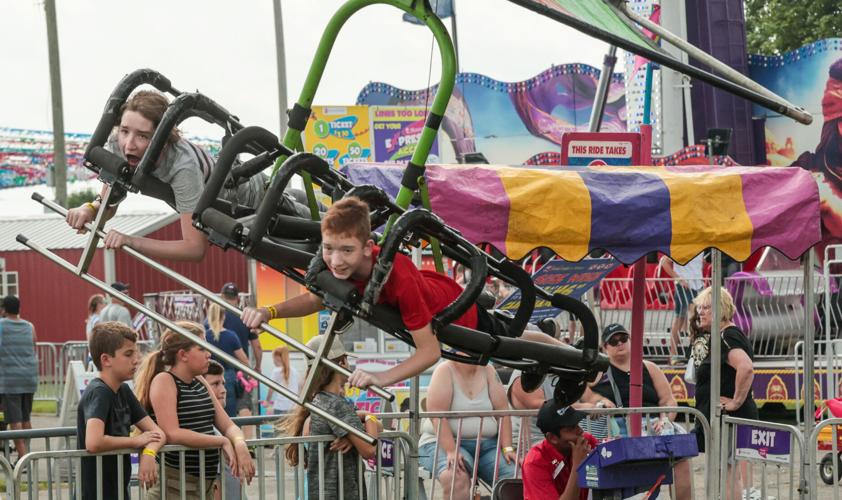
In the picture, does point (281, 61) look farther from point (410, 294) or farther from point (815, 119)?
point (410, 294)

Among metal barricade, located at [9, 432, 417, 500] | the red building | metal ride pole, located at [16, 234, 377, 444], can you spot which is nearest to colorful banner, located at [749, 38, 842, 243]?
the red building

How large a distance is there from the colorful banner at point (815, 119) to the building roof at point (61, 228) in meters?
13.0

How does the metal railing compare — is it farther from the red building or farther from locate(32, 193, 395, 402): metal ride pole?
the red building

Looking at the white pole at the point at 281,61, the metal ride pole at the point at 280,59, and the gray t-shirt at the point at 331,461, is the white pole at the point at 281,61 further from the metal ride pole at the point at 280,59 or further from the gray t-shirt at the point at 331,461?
the gray t-shirt at the point at 331,461

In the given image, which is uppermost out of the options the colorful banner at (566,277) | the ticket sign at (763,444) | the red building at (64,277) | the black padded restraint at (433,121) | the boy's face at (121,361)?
the black padded restraint at (433,121)

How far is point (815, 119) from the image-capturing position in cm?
2334

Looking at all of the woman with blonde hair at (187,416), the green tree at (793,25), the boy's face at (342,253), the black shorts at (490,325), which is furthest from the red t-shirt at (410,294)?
the green tree at (793,25)

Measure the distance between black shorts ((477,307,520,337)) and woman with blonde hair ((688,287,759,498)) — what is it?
11.7 feet

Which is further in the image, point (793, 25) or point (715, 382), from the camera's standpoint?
point (793, 25)

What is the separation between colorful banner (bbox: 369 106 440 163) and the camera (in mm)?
24578

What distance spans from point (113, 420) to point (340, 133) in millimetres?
16930

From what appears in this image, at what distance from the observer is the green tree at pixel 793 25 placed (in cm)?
3862

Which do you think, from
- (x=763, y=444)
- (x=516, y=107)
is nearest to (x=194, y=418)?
(x=763, y=444)

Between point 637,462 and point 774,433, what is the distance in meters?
1.97
